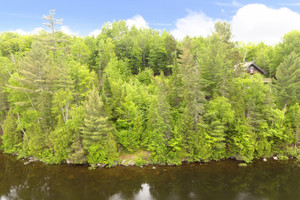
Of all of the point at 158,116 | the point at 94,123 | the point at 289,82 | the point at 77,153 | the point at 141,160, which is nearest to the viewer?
the point at 94,123

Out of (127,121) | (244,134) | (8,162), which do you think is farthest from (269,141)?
(8,162)

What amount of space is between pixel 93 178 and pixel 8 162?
18.6 meters

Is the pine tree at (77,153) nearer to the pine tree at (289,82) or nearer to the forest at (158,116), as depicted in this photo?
the forest at (158,116)

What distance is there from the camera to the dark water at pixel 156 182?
845 inches

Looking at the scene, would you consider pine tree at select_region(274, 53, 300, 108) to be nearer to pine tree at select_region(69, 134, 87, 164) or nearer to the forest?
the forest

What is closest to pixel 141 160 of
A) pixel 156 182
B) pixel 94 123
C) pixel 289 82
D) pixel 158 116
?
pixel 156 182

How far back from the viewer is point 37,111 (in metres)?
30.2

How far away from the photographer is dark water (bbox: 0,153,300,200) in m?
21.5

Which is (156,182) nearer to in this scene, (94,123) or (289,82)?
(94,123)

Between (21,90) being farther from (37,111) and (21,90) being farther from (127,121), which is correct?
(127,121)

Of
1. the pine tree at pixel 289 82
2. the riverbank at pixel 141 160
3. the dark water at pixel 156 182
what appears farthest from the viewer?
the pine tree at pixel 289 82

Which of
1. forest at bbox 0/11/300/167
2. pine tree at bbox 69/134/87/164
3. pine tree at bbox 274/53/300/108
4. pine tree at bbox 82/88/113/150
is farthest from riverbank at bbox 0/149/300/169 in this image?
pine tree at bbox 274/53/300/108

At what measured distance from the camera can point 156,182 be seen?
2395 cm

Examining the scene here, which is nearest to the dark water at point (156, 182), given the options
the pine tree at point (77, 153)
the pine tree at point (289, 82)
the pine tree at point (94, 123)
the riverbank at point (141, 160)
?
the riverbank at point (141, 160)
